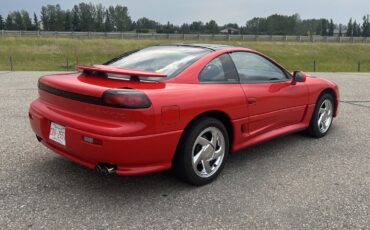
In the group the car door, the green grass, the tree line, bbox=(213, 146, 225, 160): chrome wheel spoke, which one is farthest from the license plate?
the tree line

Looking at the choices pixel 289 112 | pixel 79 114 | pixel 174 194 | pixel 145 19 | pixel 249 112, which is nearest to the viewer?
pixel 79 114

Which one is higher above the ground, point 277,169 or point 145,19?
point 145,19

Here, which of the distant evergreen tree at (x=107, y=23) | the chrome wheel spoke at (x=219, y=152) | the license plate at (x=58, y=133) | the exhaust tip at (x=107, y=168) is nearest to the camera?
the exhaust tip at (x=107, y=168)

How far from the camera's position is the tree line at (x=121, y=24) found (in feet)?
324

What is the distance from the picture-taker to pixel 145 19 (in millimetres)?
124688

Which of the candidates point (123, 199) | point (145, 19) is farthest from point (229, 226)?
point (145, 19)

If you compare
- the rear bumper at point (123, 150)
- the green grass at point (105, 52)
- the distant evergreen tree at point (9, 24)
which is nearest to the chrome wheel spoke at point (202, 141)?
the rear bumper at point (123, 150)

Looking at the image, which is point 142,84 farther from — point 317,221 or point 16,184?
point 317,221

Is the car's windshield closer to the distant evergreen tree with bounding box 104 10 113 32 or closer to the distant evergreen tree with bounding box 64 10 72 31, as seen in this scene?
the distant evergreen tree with bounding box 64 10 72 31

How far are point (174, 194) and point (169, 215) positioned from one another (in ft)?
1.27

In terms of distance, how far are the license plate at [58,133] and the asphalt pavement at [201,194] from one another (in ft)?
1.54

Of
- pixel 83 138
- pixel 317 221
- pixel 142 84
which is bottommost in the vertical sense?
pixel 317 221

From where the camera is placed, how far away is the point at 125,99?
9.52ft

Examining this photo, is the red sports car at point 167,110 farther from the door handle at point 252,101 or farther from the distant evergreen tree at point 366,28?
the distant evergreen tree at point 366,28
